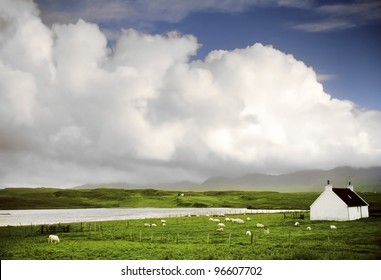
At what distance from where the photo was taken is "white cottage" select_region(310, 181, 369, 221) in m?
47.9

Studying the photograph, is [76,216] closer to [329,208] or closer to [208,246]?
[329,208]

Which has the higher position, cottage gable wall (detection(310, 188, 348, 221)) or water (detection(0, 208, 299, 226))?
cottage gable wall (detection(310, 188, 348, 221))

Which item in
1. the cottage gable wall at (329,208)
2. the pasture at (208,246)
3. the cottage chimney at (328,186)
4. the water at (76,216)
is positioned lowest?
the water at (76,216)

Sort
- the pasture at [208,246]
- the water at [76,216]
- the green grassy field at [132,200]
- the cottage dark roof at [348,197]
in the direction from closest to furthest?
the pasture at [208,246] → the cottage dark roof at [348,197] → the water at [76,216] → the green grassy field at [132,200]

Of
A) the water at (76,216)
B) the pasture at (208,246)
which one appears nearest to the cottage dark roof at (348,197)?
the pasture at (208,246)

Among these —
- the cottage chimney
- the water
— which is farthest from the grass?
the cottage chimney

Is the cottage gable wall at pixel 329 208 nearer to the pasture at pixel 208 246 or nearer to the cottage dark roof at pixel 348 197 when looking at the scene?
the cottage dark roof at pixel 348 197

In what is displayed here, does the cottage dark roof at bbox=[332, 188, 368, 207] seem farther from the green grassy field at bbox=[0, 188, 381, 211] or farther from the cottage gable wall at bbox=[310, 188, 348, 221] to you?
the green grassy field at bbox=[0, 188, 381, 211]

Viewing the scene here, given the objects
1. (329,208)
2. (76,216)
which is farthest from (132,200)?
(329,208)

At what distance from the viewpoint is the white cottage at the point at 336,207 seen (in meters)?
47.9
